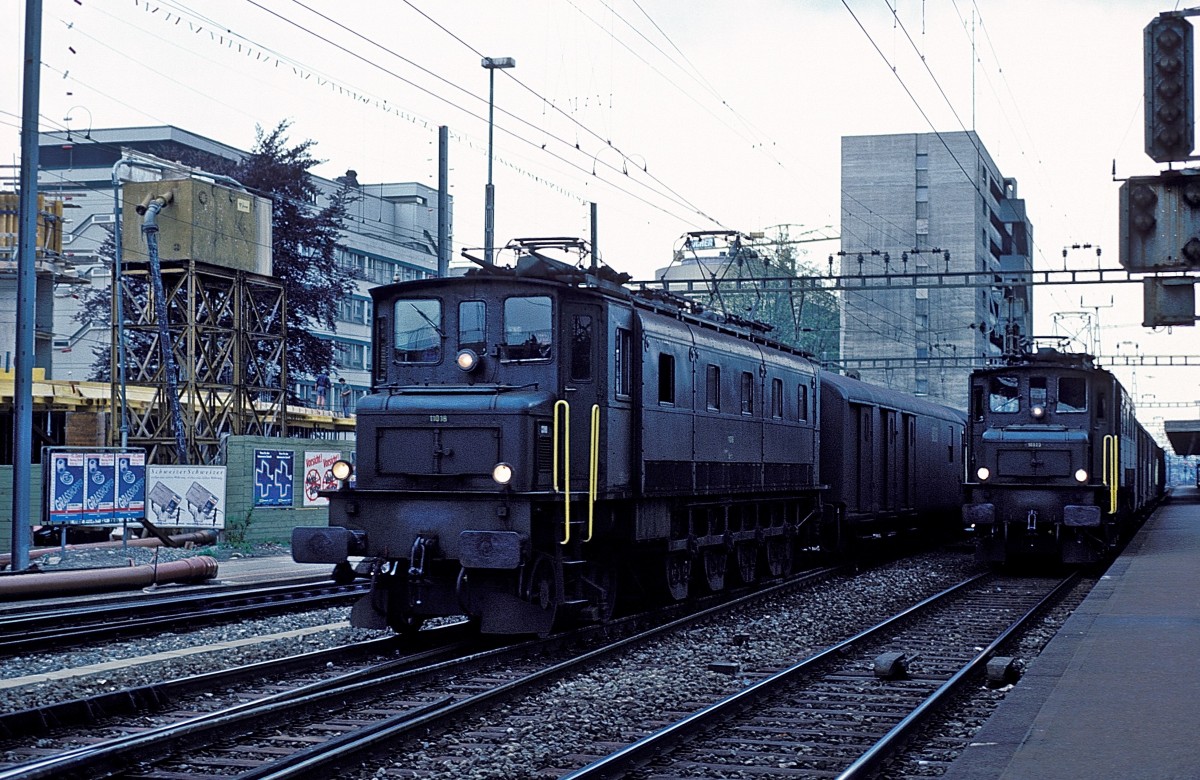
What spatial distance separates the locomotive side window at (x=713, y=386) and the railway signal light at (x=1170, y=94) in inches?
308

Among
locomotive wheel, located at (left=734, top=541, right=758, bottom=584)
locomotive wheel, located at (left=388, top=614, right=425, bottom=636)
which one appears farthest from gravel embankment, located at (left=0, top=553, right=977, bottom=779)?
locomotive wheel, located at (left=734, top=541, right=758, bottom=584)

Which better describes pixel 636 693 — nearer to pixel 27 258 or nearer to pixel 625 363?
pixel 625 363

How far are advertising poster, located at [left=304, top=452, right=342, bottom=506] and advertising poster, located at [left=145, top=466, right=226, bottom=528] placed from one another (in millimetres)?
3003

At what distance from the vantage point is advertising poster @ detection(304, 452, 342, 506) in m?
30.0

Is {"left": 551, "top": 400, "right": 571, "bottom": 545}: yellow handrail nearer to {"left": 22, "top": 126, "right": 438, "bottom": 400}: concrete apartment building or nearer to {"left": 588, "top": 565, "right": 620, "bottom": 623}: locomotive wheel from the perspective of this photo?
{"left": 588, "top": 565, "right": 620, "bottom": 623}: locomotive wheel

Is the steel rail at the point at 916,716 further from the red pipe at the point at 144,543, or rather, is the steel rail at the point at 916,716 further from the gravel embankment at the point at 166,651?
the red pipe at the point at 144,543

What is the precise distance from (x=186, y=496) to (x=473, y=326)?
13856mm

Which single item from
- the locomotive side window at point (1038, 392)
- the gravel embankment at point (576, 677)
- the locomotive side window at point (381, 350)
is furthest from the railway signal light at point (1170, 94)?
the locomotive side window at point (1038, 392)

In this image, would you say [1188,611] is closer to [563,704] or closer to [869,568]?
[563,704]

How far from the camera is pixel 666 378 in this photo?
16.3 metres

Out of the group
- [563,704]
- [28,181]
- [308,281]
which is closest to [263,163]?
[308,281]

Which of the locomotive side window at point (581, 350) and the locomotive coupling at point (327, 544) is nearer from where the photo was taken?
the locomotive coupling at point (327, 544)

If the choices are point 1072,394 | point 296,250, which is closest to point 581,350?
point 1072,394

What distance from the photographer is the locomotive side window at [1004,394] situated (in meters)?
24.9
